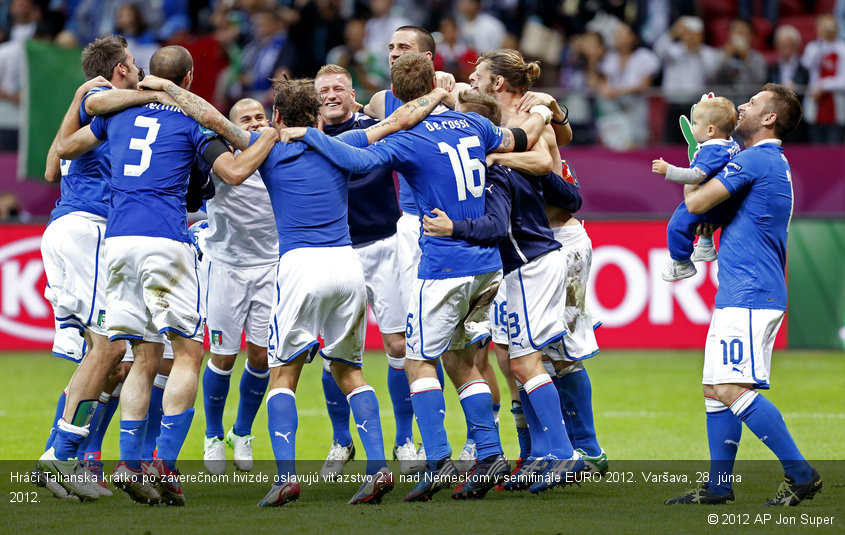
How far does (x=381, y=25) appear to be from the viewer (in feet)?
54.9

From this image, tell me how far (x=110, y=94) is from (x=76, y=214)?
910mm

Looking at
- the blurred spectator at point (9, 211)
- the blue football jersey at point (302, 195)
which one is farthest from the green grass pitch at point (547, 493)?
the blurred spectator at point (9, 211)

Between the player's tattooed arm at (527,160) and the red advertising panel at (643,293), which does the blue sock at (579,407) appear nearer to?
the player's tattooed arm at (527,160)

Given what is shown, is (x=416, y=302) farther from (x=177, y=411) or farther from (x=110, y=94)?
(x=110, y=94)

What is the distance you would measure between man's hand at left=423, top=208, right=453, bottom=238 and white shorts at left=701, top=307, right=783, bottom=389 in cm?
159

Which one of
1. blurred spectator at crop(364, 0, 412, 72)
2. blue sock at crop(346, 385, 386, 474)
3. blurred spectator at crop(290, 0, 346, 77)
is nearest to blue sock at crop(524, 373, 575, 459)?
blue sock at crop(346, 385, 386, 474)

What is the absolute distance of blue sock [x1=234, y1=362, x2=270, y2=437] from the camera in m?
7.80

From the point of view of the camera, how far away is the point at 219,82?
1608 cm

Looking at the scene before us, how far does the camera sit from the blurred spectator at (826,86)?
48.5ft

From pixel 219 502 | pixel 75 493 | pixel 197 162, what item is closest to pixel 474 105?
pixel 197 162

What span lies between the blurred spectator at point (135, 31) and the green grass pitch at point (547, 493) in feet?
19.3

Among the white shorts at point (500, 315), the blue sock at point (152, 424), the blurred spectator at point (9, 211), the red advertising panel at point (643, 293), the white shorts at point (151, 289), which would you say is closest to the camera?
the white shorts at point (151, 289)

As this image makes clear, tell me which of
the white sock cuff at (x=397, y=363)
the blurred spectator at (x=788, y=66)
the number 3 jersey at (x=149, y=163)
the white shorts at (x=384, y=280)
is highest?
the blurred spectator at (x=788, y=66)

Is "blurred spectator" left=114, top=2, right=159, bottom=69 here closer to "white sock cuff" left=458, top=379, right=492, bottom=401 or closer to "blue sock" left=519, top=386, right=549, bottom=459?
"blue sock" left=519, top=386, right=549, bottom=459
